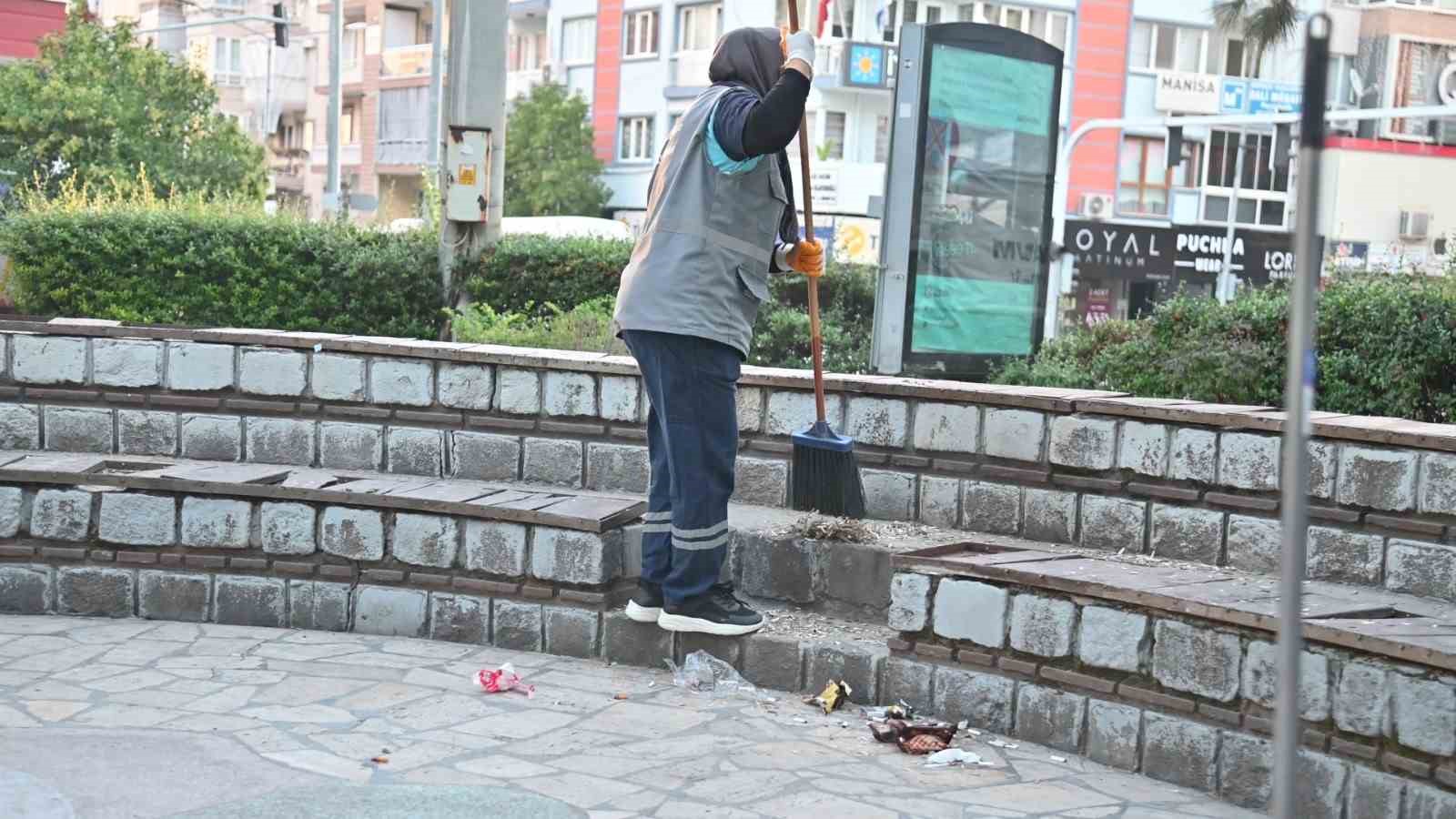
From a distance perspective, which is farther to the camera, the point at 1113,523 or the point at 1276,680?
the point at 1113,523

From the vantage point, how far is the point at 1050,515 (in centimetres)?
623

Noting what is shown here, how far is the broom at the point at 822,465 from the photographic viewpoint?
6402 mm

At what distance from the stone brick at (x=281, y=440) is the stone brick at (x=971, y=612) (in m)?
3.15

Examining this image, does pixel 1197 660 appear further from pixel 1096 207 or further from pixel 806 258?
pixel 1096 207

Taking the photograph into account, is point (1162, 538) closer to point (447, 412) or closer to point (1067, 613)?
point (1067, 613)

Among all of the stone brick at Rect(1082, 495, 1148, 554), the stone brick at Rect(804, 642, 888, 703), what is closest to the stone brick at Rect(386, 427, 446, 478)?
the stone brick at Rect(804, 642, 888, 703)

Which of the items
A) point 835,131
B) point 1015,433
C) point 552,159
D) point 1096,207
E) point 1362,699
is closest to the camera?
point 1362,699

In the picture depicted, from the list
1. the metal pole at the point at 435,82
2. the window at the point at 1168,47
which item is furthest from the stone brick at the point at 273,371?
the window at the point at 1168,47

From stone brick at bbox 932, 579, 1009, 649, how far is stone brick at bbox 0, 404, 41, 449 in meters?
4.24

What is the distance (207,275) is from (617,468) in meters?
4.08

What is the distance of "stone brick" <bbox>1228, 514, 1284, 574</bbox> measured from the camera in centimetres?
558

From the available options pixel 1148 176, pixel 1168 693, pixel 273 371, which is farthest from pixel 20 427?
pixel 1148 176

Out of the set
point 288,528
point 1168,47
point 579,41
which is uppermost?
point 579,41

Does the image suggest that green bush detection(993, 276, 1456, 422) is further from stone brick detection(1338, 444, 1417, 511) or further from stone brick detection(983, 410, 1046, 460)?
stone brick detection(1338, 444, 1417, 511)
